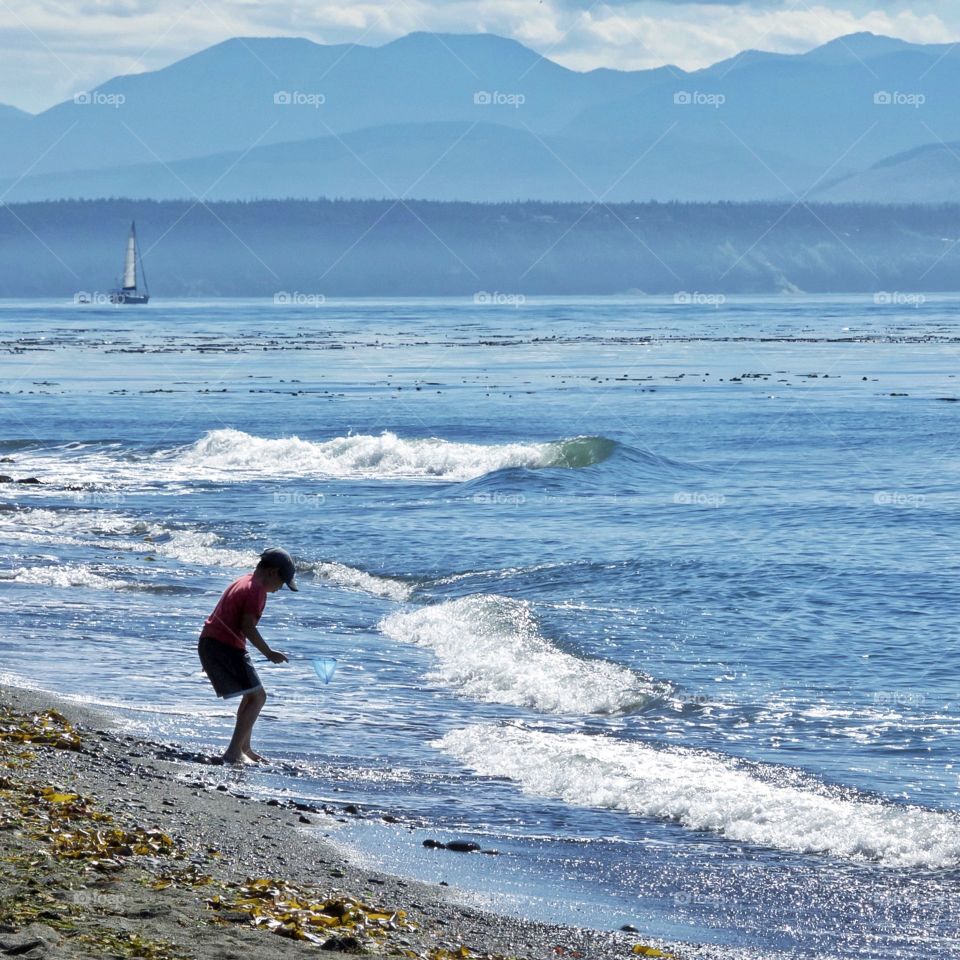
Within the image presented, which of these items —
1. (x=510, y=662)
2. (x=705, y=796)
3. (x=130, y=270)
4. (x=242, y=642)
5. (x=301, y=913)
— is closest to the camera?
(x=301, y=913)

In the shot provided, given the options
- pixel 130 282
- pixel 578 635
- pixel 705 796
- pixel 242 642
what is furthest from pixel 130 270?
pixel 705 796

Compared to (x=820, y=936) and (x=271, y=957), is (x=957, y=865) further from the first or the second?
(x=271, y=957)

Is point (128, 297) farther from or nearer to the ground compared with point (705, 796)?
farther from the ground

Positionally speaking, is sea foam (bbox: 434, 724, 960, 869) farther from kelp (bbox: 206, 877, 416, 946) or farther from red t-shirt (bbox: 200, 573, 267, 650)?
kelp (bbox: 206, 877, 416, 946)

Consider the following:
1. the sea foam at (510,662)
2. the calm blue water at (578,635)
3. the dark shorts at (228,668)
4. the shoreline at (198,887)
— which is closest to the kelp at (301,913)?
the shoreline at (198,887)

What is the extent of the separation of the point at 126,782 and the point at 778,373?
167 ft

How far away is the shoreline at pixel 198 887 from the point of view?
5812 mm

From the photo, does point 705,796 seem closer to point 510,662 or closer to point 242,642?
point 242,642

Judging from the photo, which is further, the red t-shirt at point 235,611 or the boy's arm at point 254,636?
the red t-shirt at point 235,611

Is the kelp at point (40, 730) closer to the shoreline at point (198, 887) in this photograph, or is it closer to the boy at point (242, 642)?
the shoreline at point (198, 887)

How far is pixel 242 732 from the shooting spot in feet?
32.1

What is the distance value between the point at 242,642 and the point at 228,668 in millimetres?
198

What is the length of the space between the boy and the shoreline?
0.78 metres

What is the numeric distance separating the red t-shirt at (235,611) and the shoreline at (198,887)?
1.26m
